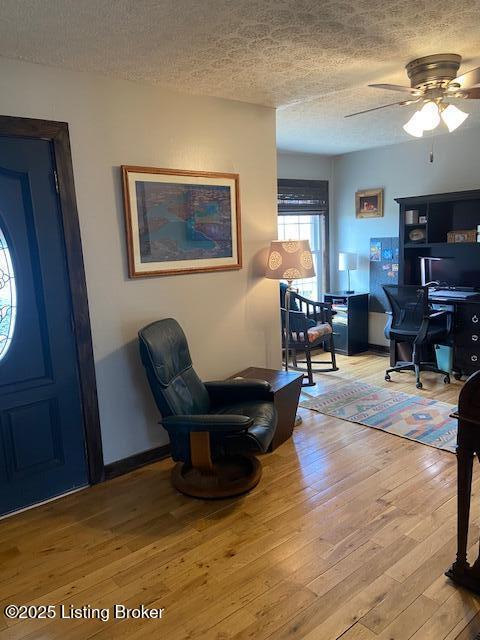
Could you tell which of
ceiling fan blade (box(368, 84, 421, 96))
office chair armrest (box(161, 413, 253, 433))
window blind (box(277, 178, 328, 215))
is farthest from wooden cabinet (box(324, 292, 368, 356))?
office chair armrest (box(161, 413, 253, 433))

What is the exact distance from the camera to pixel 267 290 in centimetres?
377

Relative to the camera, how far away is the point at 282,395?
10.4 feet

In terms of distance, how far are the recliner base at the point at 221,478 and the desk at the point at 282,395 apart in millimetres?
335

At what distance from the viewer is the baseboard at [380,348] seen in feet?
19.2

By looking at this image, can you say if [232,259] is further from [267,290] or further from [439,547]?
[439,547]

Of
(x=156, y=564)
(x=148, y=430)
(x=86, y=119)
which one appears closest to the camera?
(x=156, y=564)

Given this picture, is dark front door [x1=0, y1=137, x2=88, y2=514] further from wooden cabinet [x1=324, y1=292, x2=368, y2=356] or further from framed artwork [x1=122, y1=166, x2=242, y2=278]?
wooden cabinet [x1=324, y1=292, x2=368, y2=356]

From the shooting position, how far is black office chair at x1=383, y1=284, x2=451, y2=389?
4.43 meters

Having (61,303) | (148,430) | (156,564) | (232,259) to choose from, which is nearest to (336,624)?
(156,564)

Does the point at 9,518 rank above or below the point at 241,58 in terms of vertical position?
below

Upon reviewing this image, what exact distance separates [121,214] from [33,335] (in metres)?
0.89

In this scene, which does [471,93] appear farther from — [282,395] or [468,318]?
[468,318]

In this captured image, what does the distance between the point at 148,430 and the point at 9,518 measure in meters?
0.94

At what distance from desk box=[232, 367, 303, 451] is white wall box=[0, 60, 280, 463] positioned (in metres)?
0.29
